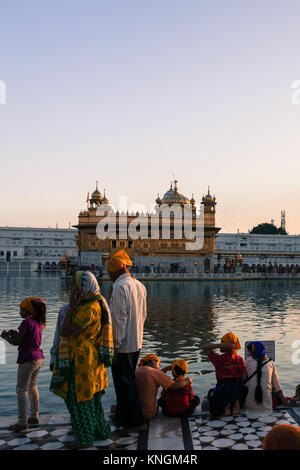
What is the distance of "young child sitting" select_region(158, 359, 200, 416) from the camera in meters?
5.23

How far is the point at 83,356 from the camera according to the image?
435cm

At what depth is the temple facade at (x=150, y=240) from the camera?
53938 millimetres

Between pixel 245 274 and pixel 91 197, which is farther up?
pixel 91 197

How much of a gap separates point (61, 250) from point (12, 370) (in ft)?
239

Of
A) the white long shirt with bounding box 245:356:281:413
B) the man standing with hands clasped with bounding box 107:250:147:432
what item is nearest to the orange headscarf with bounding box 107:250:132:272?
the man standing with hands clasped with bounding box 107:250:147:432

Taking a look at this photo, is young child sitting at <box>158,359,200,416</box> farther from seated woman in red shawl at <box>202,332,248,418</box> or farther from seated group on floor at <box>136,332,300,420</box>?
seated woman in red shawl at <box>202,332,248,418</box>

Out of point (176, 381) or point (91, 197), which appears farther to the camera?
point (91, 197)

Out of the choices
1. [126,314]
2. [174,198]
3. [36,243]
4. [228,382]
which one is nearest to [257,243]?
[174,198]

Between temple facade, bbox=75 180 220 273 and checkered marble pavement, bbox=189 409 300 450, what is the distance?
47.1m

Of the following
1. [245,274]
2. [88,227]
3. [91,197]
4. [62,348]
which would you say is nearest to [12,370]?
[62,348]

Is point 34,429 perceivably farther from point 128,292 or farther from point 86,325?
point 128,292

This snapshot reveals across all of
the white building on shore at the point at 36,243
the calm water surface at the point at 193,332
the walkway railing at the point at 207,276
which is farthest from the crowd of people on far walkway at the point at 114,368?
the white building on shore at the point at 36,243

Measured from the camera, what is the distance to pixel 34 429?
16.1 ft
